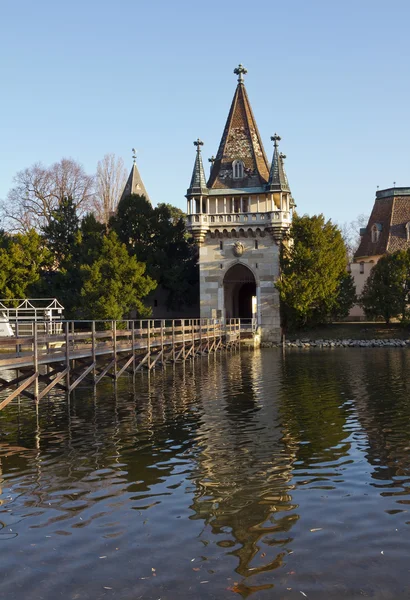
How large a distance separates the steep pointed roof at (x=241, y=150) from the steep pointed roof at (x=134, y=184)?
13.6 metres

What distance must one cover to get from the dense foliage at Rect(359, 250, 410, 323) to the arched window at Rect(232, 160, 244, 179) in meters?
14.1

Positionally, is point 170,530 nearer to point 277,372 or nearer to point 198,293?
point 277,372

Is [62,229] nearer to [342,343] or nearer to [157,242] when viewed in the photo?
[157,242]

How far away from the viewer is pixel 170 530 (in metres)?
8.29

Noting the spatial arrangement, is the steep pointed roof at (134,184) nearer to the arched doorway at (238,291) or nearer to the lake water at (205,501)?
the arched doorway at (238,291)

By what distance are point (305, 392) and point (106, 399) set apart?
686cm

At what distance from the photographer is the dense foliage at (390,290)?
172ft

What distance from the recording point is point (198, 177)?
178ft

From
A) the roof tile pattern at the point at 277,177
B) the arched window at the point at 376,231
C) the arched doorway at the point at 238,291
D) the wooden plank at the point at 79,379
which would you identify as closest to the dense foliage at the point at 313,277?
the roof tile pattern at the point at 277,177

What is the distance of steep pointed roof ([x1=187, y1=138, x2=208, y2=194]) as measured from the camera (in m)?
53.9

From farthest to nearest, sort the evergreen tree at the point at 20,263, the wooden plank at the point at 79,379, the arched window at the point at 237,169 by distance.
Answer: the arched window at the point at 237,169
the evergreen tree at the point at 20,263
the wooden plank at the point at 79,379

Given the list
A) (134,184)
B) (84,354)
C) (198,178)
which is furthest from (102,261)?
(84,354)

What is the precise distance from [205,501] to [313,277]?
43.7m

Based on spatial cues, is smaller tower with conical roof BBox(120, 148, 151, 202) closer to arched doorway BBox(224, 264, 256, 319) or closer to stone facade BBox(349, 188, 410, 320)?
arched doorway BBox(224, 264, 256, 319)
